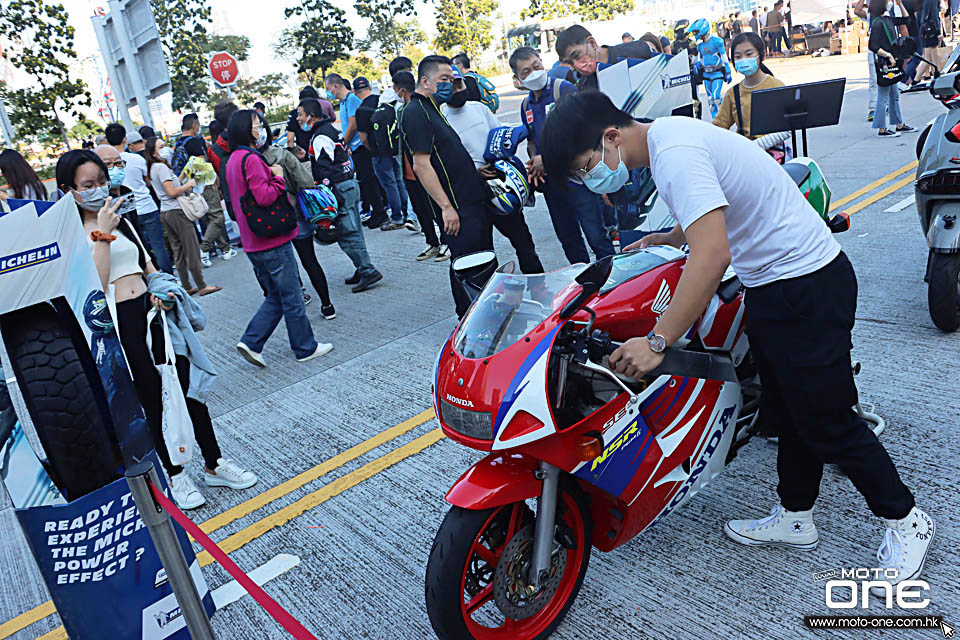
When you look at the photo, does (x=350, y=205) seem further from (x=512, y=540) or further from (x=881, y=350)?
(x=512, y=540)

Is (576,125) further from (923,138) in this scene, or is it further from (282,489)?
(923,138)

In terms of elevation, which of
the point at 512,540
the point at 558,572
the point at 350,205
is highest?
the point at 350,205

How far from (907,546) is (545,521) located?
4.15 ft

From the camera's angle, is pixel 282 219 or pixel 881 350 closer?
pixel 881 350

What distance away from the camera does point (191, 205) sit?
8.43 metres

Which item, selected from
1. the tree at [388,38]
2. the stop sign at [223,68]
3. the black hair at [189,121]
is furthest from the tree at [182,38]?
the black hair at [189,121]

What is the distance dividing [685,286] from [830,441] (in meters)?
0.82

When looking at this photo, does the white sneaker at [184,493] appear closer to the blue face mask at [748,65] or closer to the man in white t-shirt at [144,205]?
the man in white t-shirt at [144,205]

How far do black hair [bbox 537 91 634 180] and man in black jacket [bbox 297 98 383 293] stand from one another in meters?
5.00

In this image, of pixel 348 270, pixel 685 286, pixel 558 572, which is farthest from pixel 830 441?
pixel 348 270

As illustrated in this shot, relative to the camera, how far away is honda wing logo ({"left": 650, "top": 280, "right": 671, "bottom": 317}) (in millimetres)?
2451

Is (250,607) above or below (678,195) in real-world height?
below

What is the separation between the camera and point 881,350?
4.12 metres

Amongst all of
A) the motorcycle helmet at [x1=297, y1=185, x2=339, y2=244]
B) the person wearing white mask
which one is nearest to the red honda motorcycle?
the person wearing white mask
